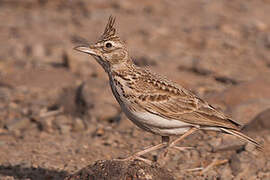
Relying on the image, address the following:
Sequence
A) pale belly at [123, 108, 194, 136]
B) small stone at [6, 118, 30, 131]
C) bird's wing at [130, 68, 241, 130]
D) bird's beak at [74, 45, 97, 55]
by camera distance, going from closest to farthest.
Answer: pale belly at [123, 108, 194, 136]
bird's wing at [130, 68, 241, 130]
bird's beak at [74, 45, 97, 55]
small stone at [6, 118, 30, 131]

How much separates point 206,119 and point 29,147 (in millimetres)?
3181

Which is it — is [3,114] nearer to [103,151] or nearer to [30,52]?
[103,151]

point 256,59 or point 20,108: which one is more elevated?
point 256,59

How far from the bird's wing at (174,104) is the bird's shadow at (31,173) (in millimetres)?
1783

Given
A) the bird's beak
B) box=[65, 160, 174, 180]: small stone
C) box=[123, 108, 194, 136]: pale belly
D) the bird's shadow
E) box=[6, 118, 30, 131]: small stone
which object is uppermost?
the bird's beak

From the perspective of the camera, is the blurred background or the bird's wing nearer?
the bird's wing

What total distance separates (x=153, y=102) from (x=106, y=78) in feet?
16.0

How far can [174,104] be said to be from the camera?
6.29m

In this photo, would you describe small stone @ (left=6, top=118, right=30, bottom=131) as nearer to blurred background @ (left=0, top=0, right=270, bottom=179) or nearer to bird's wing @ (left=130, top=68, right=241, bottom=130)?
blurred background @ (left=0, top=0, right=270, bottom=179)

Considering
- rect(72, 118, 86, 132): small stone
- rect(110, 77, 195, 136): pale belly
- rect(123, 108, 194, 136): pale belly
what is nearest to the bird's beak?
rect(110, 77, 195, 136): pale belly

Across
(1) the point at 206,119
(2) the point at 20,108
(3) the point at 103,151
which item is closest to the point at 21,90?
(2) the point at 20,108

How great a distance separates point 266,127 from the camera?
308 inches

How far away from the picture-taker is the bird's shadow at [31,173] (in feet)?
23.4

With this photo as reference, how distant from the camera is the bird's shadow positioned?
23.4 ft
